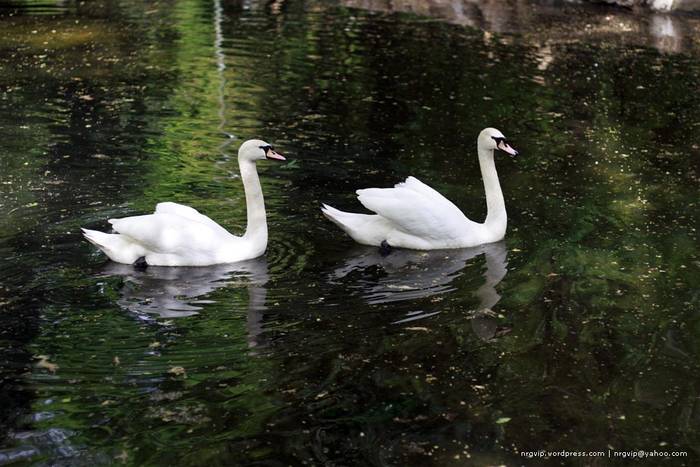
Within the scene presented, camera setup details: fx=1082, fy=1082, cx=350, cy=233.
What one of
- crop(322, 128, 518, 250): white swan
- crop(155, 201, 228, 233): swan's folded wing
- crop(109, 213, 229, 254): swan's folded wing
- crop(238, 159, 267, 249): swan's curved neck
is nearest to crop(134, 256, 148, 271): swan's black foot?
crop(109, 213, 229, 254): swan's folded wing

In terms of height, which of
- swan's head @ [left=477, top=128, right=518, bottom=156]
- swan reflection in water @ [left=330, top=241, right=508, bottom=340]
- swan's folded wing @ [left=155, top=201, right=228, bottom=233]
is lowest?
swan reflection in water @ [left=330, top=241, right=508, bottom=340]

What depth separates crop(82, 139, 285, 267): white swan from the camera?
323 inches

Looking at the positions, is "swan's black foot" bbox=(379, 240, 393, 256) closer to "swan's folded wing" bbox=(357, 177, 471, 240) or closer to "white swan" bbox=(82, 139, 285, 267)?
"swan's folded wing" bbox=(357, 177, 471, 240)

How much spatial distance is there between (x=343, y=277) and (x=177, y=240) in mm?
1290

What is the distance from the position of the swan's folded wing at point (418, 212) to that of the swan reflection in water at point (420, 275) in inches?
7.6

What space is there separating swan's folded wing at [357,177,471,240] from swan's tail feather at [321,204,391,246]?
120mm

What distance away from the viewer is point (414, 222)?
29.2ft

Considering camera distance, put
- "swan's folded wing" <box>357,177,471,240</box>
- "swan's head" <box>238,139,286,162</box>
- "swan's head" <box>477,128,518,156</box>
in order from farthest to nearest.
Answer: "swan's head" <box>477,128,518,156</box> → "swan's folded wing" <box>357,177,471,240</box> → "swan's head" <box>238,139,286,162</box>

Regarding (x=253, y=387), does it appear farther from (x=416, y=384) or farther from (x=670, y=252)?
(x=670, y=252)

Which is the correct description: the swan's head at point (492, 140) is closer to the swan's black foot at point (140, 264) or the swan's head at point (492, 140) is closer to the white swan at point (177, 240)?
the white swan at point (177, 240)

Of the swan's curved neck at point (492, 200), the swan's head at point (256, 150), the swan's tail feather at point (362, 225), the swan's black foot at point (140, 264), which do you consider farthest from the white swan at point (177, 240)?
the swan's curved neck at point (492, 200)

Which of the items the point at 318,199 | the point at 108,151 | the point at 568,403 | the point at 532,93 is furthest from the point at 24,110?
the point at 568,403

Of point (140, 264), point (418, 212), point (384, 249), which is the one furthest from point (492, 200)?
point (140, 264)

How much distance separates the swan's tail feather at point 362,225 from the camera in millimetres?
9008
